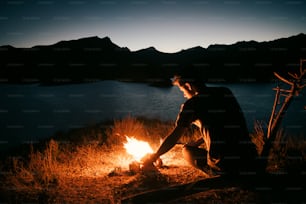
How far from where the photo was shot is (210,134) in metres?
2.97

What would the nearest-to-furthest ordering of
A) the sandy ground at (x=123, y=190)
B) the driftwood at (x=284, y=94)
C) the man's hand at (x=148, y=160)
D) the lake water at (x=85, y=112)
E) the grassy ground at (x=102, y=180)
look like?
the sandy ground at (x=123, y=190)
the grassy ground at (x=102, y=180)
the man's hand at (x=148, y=160)
the driftwood at (x=284, y=94)
the lake water at (x=85, y=112)

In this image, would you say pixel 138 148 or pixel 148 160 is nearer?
pixel 148 160

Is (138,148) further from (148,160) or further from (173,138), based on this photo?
(173,138)

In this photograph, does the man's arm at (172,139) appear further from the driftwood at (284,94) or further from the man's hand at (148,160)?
the driftwood at (284,94)

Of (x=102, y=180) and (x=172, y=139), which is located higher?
(x=172, y=139)

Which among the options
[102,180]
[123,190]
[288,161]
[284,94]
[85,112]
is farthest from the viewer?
[85,112]

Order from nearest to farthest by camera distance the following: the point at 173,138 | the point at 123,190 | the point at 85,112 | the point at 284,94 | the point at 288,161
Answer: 1. the point at 173,138
2. the point at 123,190
3. the point at 284,94
4. the point at 288,161
5. the point at 85,112

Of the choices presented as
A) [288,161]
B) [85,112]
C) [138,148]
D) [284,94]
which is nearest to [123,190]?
[138,148]

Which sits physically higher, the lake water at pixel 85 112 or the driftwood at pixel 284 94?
the driftwood at pixel 284 94

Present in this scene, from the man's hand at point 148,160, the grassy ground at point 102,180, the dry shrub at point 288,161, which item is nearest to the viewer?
the grassy ground at point 102,180

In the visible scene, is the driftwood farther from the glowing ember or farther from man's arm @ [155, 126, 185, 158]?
the glowing ember

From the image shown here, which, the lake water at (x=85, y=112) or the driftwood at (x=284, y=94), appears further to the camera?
the lake water at (x=85, y=112)

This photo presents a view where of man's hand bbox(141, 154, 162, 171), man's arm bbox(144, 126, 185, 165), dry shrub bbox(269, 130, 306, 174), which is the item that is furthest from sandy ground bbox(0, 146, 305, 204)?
dry shrub bbox(269, 130, 306, 174)

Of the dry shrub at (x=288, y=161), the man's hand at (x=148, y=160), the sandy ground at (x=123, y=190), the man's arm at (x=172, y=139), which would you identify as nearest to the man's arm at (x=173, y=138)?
the man's arm at (x=172, y=139)
